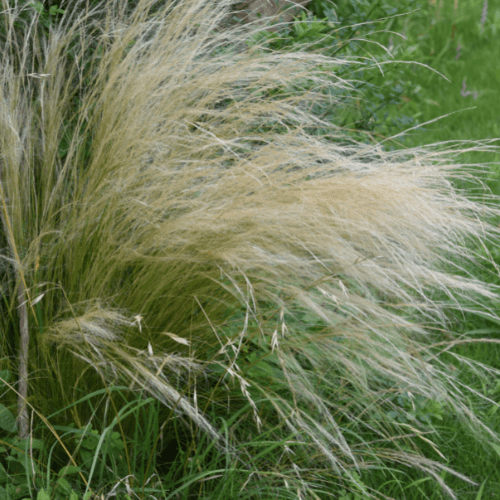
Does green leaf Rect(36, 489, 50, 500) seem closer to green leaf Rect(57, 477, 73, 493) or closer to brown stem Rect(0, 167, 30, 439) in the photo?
green leaf Rect(57, 477, 73, 493)

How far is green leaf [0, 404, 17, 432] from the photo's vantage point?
1531 mm

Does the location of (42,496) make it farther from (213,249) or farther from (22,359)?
(213,249)

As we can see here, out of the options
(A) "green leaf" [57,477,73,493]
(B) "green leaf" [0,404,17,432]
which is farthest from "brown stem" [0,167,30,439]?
(A) "green leaf" [57,477,73,493]

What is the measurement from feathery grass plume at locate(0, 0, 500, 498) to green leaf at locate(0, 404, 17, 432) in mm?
87

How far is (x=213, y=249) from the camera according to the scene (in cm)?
153

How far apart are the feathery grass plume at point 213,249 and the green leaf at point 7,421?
87 mm

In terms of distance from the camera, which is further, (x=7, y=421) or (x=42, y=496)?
(x=7, y=421)

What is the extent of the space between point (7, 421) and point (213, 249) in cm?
69

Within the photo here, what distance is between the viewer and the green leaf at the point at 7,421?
1.53 metres

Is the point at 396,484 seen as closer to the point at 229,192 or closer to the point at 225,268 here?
the point at 225,268

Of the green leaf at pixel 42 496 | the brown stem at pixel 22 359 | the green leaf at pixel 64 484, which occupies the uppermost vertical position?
the brown stem at pixel 22 359

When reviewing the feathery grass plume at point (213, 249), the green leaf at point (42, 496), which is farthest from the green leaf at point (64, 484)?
the feathery grass plume at point (213, 249)

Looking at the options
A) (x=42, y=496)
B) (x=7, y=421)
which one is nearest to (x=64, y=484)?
(x=42, y=496)

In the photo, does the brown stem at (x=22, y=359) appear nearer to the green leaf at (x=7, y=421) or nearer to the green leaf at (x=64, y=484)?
the green leaf at (x=7, y=421)
